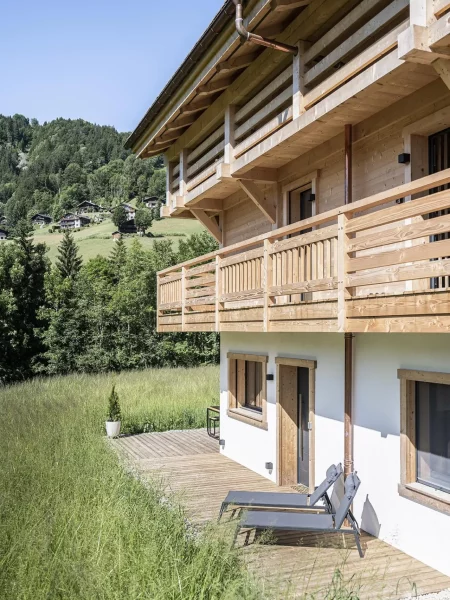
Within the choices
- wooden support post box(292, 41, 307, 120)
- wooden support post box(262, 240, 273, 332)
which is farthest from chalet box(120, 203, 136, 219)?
wooden support post box(262, 240, 273, 332)

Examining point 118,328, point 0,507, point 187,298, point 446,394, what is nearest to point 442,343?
point 446,394

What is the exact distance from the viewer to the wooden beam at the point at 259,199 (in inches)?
457

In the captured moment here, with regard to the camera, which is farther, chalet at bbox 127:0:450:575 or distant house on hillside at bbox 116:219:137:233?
distant house on hillside at bbox 116:219:137:233

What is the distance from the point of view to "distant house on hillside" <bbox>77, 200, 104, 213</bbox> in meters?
122

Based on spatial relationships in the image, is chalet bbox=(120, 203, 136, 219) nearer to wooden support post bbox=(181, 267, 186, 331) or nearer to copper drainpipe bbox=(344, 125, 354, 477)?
wooden support post bbox=(181, 267, 186, 331)

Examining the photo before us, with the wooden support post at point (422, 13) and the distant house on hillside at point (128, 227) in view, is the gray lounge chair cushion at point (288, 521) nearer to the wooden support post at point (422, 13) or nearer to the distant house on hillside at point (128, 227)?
the wooden support post at point (422, 13)

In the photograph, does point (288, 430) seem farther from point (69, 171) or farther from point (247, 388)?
point (69, 171)

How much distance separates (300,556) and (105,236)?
84.3m

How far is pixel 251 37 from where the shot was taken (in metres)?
9.05

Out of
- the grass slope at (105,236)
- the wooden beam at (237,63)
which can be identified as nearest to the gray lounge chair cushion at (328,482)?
the wooden beam at (237,63)

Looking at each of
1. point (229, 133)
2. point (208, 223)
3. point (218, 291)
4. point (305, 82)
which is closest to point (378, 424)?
point (218, 291)

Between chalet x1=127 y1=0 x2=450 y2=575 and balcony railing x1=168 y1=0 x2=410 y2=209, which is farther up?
balcony railing x1=168 y1=0 x2=410 y2=209

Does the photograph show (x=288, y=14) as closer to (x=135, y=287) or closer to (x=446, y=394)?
(x=446, y=394)

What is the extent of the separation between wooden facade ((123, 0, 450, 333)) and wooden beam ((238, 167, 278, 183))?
27 millimetres
